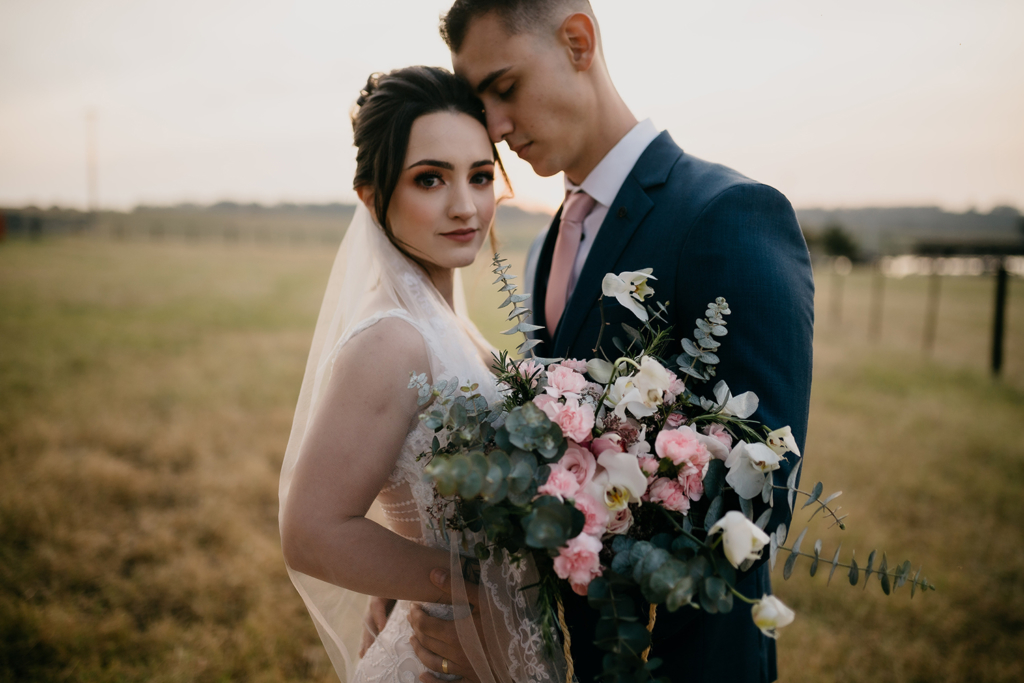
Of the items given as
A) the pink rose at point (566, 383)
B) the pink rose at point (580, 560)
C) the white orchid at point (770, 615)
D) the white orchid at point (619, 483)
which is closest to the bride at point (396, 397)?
the pink rose at point (580, 560)

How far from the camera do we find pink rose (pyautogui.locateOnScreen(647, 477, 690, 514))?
1.24 meters

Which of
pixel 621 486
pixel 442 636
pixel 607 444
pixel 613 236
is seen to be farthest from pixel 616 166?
pixel 442 636

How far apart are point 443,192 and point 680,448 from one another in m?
1.35

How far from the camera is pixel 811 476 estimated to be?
20.5ft

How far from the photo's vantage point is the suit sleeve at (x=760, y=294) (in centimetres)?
166

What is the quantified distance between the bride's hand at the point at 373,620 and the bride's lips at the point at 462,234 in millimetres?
1523

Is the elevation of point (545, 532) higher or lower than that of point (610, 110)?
lower

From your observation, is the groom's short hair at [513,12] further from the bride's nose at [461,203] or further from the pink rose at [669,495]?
the pink rose at [669,495]

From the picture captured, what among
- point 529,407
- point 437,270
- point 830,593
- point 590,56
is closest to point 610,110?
point 590,56

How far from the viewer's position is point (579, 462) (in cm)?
127

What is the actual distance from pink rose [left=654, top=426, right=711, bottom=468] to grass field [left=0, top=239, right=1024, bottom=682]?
5.99 feet

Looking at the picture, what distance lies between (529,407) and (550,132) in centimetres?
160

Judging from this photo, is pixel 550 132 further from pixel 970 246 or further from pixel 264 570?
pixel 970 246

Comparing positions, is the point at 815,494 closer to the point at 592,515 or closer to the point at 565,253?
the point at 592,515
